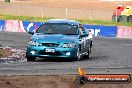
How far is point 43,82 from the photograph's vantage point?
40.2 feet

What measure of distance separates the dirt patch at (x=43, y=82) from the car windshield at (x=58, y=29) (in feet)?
25.1

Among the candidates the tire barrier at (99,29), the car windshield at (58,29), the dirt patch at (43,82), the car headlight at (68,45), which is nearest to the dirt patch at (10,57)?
the car windshield at (58,29)

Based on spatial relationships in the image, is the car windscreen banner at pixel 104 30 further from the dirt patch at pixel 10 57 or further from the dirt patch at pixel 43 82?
the dirt patch at pixel 43 82

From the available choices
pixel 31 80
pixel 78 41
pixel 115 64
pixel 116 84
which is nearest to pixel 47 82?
pixel 31 80

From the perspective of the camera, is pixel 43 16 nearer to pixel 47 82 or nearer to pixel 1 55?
pixel 1 55

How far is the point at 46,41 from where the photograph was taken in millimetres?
19344

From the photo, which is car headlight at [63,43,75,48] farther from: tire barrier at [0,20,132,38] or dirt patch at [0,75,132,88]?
tire barrier at [0,20,132,38]

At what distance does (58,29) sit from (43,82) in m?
8.40

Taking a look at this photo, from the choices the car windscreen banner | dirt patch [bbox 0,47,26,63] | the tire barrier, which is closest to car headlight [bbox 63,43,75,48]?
dirt patch [bbox 0,47,26,63]

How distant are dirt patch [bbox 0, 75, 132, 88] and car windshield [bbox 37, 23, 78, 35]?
7641 millimetres

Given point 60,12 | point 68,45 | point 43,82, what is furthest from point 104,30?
point 43,82

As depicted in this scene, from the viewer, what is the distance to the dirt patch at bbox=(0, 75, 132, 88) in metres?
12.0

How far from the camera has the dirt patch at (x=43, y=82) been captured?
11952 mm

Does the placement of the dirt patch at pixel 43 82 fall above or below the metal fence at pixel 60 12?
above
